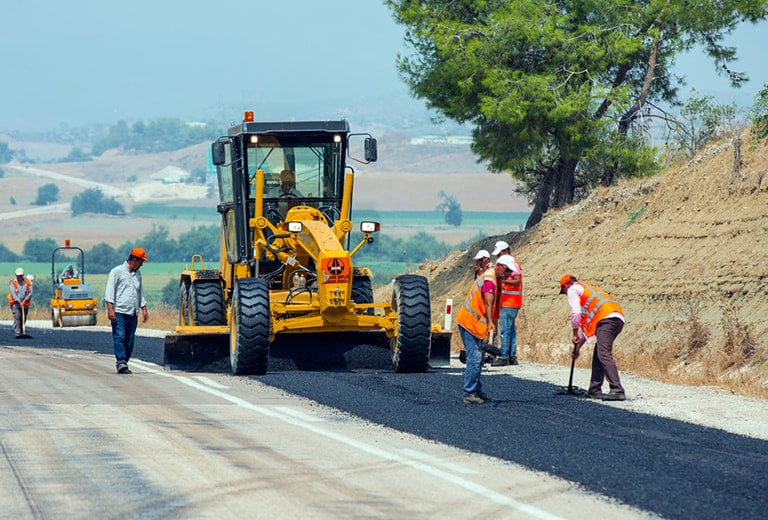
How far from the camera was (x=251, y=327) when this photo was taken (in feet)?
52.1

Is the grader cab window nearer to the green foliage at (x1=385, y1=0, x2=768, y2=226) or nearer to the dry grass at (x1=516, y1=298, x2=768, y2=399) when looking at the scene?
the dry grass at (x1=516, y1=298, x2=768, y2=399)

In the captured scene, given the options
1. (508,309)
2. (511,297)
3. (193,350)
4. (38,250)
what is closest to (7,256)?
(38,250)

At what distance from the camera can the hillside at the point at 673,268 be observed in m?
18.4

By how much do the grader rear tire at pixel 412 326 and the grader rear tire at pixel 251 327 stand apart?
1.71m

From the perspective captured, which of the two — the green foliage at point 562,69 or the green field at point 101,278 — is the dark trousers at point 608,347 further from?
the green field at point 101,278

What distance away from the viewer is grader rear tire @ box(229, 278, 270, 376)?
15906mm

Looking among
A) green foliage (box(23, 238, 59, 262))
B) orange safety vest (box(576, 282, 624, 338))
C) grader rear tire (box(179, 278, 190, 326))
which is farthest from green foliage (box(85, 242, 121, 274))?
orange safety vest (box(576, 282, 624, 338))

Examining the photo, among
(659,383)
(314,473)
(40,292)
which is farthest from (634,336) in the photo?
(40,292)

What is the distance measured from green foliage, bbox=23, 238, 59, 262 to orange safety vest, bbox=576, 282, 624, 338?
147 m

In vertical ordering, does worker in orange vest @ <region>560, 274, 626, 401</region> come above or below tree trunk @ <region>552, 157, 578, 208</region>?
below

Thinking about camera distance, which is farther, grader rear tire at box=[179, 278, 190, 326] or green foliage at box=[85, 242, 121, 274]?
green foliage at box=[85, 242, 121, 274]

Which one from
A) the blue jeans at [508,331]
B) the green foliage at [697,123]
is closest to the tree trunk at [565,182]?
the green foliage at [697,123]

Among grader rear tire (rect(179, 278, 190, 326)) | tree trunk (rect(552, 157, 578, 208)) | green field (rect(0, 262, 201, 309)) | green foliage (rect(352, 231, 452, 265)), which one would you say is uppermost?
tree trunk (rect(552, 157, 578, 208))

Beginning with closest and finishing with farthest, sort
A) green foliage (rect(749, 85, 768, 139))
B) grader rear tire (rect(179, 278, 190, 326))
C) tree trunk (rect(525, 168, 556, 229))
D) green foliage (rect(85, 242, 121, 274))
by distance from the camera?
grader rear tire (rect(179, 278, 190, 326))
green foliage (rect(749, 85, 768, 139))
tree trunk (rect(525, 168, 556, 229))
green foliage (rect(85, 242, 121, 274))
